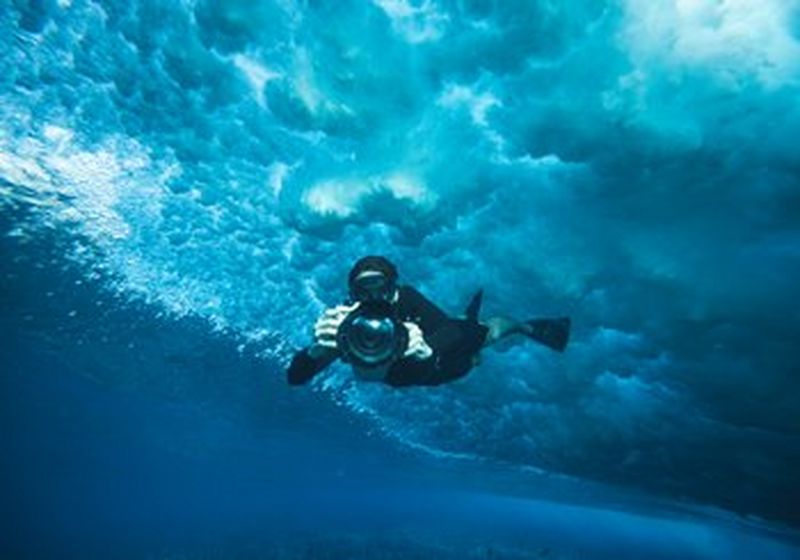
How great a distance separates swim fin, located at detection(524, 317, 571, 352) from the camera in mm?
6070

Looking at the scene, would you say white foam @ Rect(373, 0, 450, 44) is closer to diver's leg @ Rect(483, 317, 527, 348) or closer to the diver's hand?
diver's leg @ Rect(483, 317, 527, 348)

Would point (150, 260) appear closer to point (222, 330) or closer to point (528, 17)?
point (222, 330)

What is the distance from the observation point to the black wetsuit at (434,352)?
4832 mm

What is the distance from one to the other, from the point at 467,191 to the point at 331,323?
5134 millimetres

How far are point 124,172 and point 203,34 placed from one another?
4.68 metres

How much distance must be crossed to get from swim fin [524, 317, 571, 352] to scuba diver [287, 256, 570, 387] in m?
0.57

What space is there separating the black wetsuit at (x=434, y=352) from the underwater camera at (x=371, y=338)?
0.51m

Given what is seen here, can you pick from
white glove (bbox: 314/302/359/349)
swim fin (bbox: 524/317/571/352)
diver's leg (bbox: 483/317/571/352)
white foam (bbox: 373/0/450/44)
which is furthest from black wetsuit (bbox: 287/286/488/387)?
white foam (bbox: 373/0/450/44)

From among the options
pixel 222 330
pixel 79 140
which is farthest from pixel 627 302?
pixel 222 330

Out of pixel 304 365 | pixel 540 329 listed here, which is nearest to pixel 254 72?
pixel 304 365

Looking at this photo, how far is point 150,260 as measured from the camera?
591 inches

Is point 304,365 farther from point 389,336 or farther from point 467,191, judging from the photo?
point 467,191

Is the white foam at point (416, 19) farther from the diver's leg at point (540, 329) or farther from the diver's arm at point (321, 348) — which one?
the diver's arm at point (321, 348)

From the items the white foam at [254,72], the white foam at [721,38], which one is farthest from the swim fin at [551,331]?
the white foam at [254,72]
